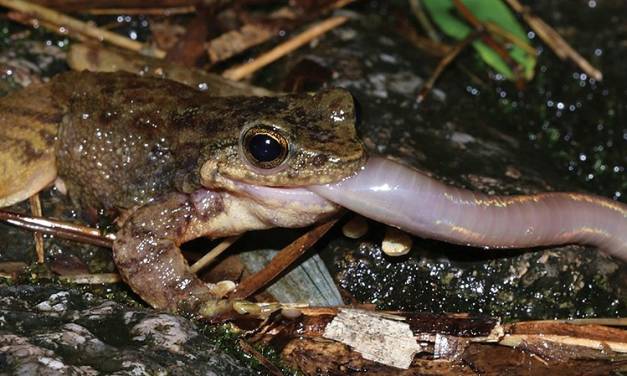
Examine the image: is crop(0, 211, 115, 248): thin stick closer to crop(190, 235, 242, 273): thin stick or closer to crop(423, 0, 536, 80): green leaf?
crop(190, 235, 242, 273): thin stick

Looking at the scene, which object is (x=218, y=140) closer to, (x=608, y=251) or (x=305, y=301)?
(x=305, y=301)

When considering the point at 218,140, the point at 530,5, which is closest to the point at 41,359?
the point at 218,140

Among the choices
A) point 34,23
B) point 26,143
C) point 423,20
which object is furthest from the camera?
point 423,20

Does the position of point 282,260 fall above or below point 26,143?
below

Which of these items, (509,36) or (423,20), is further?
(423,20)

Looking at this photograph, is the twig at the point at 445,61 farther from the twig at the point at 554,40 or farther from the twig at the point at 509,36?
the twig at the point at 554,40

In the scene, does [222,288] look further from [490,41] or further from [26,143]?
[490,41]

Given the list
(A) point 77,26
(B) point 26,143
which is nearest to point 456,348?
(B) point 26,143

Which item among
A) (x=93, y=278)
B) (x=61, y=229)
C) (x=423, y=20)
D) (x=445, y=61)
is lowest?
(x=93, y=278)

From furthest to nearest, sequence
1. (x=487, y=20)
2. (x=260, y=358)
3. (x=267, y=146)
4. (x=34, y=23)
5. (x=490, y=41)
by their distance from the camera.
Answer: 1. (x=487, y=20)
2. (x=490, y=41)
3. (x=34, y=23)
4. (x=267, y=146)
5. (x=260, y=358)
